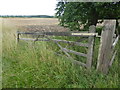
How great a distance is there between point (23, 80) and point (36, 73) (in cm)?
42

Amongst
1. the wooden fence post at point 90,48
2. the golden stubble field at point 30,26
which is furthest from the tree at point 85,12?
the golden stubble field at point 30,26

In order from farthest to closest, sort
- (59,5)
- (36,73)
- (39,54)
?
(59,5), (39,54), (36,73)

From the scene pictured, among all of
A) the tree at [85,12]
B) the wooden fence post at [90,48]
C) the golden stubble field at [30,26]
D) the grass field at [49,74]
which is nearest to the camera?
the grass field at [49,74]

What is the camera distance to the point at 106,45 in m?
2.99

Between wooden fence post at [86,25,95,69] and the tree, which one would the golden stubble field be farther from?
wooden fence post at [86,25,95,69]

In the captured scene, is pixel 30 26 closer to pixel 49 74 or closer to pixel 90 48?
pixel 49 74

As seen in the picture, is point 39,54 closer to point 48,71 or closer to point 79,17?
point 48,71

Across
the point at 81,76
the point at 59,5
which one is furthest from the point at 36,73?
the point at 59,5

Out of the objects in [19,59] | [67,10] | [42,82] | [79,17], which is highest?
[67,10]

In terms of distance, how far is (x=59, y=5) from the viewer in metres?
7.48

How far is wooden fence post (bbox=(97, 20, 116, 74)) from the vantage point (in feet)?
9.70

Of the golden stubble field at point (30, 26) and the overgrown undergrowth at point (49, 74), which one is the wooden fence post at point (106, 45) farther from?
the golden stubble field at point (30, 26)

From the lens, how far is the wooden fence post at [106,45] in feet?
9.70

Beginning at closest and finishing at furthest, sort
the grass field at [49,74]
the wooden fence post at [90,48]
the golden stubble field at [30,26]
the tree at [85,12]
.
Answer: the grass field at [49,74] → the wooden fence post at [90,48] → the tree at [85,12] → the golden stubble field at [30,26]
